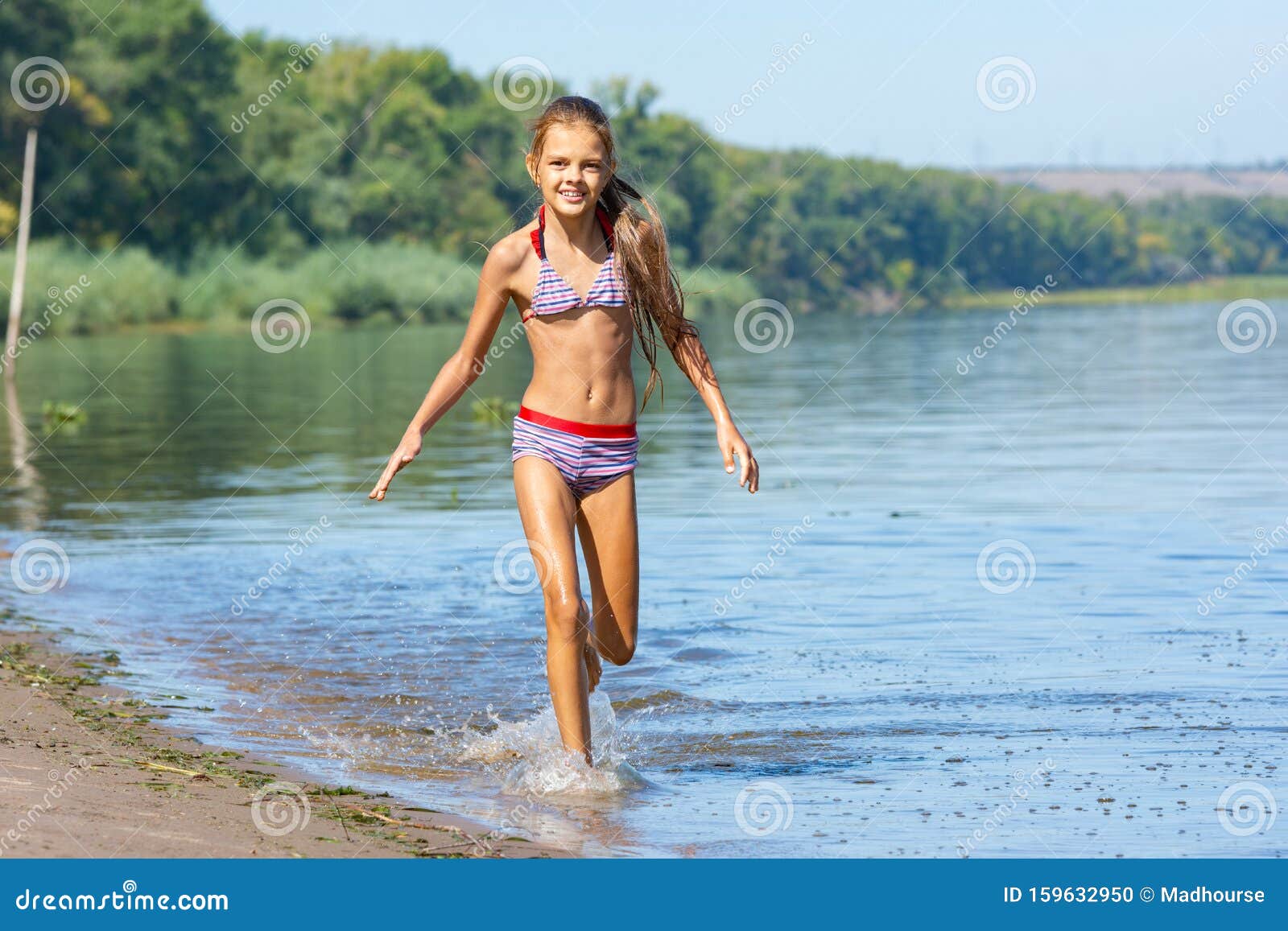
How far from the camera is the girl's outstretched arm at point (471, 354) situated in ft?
19.0

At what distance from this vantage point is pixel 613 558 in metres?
6.05

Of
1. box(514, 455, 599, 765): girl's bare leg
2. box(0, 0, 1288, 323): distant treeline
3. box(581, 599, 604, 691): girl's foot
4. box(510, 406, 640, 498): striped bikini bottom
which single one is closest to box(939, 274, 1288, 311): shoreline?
box(0, 0, 1288, 323): distant treeline

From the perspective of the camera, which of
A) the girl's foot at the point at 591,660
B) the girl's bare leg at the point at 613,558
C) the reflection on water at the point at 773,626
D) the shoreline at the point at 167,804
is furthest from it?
the girl's foot at the point at 591,660

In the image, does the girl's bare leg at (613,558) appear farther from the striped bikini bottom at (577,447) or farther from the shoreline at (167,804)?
the shoreline at (167,804)

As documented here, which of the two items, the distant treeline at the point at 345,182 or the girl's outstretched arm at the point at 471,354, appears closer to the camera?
the girl's outstretched arm at the point at 471,354

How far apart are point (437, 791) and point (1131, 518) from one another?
24.7ft

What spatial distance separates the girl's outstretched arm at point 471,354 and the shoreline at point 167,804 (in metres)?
1.05

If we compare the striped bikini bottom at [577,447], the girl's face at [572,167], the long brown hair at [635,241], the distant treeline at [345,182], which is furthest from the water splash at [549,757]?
the distant treeline at [345,182]

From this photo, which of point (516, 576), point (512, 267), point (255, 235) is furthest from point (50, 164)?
point (512, 267)

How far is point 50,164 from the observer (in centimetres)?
6247

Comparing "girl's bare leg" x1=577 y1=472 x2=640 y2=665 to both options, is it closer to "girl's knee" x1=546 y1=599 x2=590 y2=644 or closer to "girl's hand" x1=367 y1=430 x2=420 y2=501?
"girl's knee" x1=546 y1=599 x2=590 y2=644

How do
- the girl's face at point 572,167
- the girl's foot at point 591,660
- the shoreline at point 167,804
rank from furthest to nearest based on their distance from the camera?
the girl's foot at point 591,660
the girl's face at point 572,167
the shoreline at point 167,804

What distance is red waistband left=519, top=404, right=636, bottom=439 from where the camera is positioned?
5820mm

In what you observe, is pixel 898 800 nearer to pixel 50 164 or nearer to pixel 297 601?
pixel 297 601
